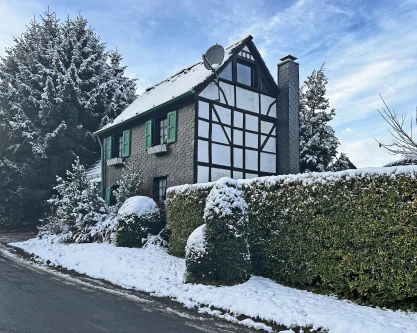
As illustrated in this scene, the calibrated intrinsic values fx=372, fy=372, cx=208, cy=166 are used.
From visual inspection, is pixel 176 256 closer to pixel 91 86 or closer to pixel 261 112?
pixel 261 112

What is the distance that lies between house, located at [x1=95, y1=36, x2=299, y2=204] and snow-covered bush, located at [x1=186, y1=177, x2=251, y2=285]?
6051 mm

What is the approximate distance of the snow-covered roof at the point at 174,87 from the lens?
51.5 ft

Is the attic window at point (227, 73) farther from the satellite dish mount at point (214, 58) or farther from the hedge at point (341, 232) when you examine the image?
the hedge at point (341, 232)

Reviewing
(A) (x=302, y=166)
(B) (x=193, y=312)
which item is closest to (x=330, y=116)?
(A) (x=302, y=166)

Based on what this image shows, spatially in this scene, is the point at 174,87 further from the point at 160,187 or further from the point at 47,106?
the point at 47,106

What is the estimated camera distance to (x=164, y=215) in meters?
13.6

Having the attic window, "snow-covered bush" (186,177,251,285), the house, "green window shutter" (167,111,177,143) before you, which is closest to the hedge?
"snow-covered bush" (186,177,251,285)

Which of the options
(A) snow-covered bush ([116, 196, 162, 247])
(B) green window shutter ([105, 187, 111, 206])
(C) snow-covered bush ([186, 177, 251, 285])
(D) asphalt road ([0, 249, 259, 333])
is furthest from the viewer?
(B) green window shutter ([105, 187, 111, 206])

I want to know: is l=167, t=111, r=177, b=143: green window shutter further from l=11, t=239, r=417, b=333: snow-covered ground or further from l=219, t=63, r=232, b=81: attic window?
l=11, t=239, r=417, b=333: snow-covered ground

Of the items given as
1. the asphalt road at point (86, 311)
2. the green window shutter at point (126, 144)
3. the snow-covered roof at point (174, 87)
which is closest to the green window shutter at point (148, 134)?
the snow-covered roof at point (174, 87)

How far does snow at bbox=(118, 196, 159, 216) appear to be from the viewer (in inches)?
→ 493

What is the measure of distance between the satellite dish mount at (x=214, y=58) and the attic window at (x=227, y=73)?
2.63ft

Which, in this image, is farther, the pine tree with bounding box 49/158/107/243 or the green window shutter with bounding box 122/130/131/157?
the green window shutter with bounding box 122/130/131/157

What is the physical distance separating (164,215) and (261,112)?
7.07 metres
